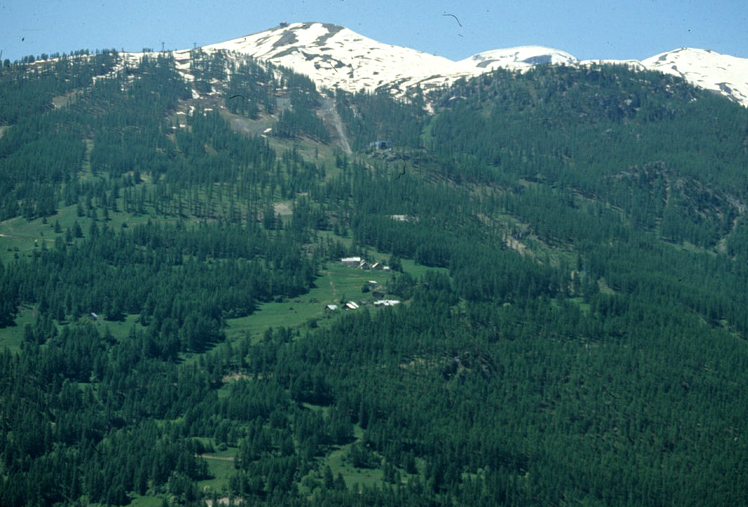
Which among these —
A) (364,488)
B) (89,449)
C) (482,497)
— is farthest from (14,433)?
(482,497)

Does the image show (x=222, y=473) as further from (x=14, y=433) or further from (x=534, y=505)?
(x=534, y=505)

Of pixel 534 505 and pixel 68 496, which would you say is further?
pixel 534 505

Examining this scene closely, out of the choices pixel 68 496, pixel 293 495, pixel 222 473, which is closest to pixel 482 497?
pixel 293 495

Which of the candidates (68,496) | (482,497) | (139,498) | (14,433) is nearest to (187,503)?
(139,498)

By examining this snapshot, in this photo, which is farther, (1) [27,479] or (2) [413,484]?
(2) [413,484]

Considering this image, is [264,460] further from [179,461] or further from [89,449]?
[89,449]

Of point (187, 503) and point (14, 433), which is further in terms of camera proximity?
point (14, 433)

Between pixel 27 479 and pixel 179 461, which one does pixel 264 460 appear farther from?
pixel 27 479
